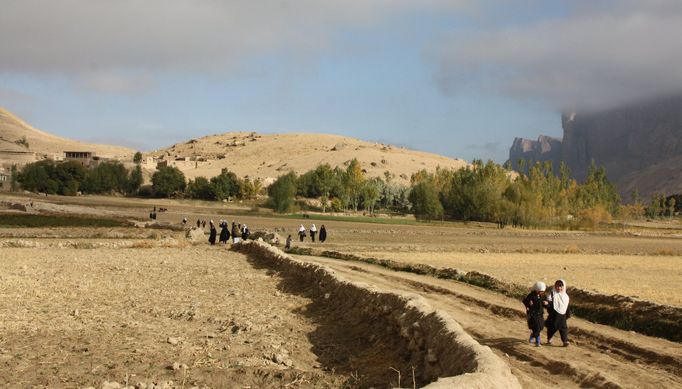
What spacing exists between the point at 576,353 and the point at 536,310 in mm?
1024

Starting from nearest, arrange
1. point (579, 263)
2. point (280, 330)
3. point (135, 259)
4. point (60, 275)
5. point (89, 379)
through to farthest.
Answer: point (89, 379) → point (280, 330) → point (60, 275) → point (135, 259) → point (579, 263)

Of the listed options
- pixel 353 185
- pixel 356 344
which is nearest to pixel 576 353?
pixel 356 344

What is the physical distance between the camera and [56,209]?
80.2m

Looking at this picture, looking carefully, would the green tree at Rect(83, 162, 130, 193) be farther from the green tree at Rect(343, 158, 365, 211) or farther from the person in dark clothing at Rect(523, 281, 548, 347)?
the person in dark clothing at Rect(523, 281, 548, 347)

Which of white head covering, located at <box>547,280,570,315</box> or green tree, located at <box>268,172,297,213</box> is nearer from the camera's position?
white head covering, located at <box>547,280,570,315</box>

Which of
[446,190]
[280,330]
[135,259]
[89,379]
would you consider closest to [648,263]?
[135,259]

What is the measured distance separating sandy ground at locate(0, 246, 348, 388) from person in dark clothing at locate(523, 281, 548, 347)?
4.17m

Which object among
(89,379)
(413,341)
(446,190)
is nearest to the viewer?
(89,379)

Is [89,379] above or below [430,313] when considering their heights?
below

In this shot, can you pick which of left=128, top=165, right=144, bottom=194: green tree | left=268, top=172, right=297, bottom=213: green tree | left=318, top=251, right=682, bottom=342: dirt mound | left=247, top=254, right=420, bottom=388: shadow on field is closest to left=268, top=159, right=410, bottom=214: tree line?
left=268, top=172, right=297, bottom=213: green tree

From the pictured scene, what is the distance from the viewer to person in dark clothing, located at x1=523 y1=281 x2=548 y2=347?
41.4 feet

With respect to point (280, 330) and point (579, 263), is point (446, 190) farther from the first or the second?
point (280, 330)

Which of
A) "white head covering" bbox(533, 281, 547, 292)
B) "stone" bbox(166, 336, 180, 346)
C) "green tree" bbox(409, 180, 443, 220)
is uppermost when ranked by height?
"green tree" bbox(409, 180, 443, 220)

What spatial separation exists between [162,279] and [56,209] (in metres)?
63.3
